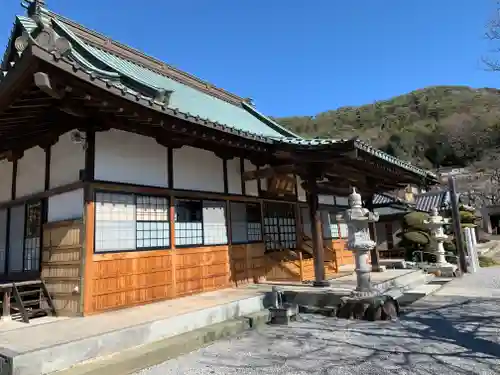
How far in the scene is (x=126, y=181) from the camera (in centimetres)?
692

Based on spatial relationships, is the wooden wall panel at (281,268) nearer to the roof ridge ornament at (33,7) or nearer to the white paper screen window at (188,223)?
the white paper screen window at (188,223)

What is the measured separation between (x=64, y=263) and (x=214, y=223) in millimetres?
3305

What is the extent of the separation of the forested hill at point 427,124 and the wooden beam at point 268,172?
3180 centimetres

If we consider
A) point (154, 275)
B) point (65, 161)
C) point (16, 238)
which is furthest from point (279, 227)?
point (16, 238)

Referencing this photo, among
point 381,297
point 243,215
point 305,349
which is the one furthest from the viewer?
point 243,215

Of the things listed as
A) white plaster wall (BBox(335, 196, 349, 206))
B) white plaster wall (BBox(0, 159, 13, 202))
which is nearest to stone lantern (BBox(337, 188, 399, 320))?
white plaster wall (BBox(335, 196, 349, 206))

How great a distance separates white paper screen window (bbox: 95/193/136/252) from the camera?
21.0ft

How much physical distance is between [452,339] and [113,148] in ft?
21.2

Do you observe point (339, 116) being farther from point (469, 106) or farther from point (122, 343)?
point (122, 343)

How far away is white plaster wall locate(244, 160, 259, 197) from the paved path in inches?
151

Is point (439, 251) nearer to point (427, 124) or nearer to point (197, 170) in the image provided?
point (197, 170)

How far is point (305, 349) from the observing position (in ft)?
16.6

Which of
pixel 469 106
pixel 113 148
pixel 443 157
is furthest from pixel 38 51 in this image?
pixel 469 106

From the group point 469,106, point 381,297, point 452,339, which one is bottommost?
point 452,339
